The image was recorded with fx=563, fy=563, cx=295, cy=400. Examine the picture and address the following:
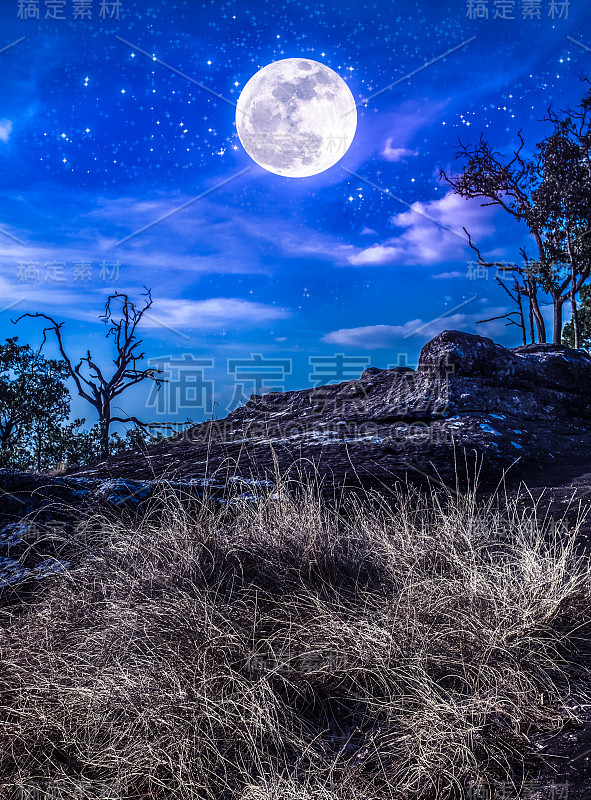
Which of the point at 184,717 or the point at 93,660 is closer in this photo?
the point at 184,717

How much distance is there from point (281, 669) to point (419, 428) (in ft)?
15.7

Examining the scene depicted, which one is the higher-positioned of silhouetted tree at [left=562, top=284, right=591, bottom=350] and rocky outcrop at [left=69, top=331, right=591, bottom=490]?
silhouetted tree at [left=562, top=284, right=591, bottom=350]

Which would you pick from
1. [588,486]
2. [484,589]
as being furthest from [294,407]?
[484,589]

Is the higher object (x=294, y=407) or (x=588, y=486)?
(x=294, y=407)

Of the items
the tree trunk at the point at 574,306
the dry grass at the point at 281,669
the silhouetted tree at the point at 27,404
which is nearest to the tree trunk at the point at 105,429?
the silhouetted tree at the point at 27,404

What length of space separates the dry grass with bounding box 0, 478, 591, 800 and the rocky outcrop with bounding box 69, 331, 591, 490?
1738 millimetres

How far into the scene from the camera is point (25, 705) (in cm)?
272

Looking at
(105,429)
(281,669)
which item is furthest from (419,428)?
(105,429)

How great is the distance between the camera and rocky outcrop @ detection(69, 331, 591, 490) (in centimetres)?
616

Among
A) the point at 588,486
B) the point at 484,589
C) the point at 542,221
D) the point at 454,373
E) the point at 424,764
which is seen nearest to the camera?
the point at 424,764

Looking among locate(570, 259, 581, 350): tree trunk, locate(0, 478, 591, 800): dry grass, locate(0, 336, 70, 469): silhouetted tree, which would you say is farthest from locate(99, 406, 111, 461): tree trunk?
locate(570, 259, 581, 350): tree trunk

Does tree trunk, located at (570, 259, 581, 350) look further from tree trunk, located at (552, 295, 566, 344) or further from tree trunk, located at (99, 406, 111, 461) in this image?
tree trunk, located at (99, 406, 111, 461)

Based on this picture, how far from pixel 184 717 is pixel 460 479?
4.28 m

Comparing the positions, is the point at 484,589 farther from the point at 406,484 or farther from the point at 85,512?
the point at 85,512
